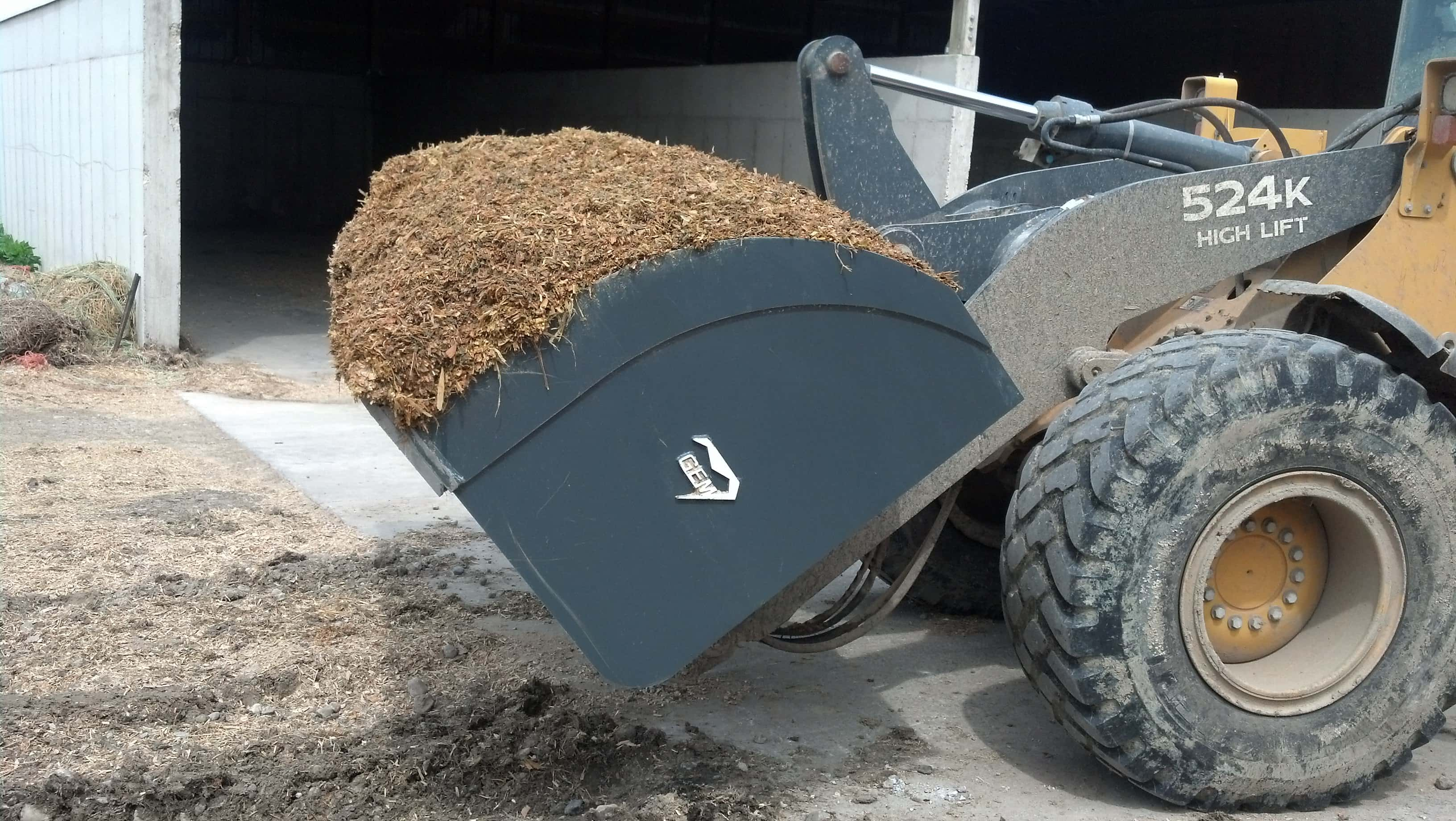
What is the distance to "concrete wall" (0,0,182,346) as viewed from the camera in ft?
32.5

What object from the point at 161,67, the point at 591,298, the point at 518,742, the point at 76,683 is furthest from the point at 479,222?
the point at 161,67

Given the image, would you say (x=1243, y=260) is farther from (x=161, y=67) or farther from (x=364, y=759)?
(x=161, y=67)

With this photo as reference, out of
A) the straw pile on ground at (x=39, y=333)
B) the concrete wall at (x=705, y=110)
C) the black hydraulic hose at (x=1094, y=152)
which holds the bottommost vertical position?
the straw pile on ground at (x=39, y=333)

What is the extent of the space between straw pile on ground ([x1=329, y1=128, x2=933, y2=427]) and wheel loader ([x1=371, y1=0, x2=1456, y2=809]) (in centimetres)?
6

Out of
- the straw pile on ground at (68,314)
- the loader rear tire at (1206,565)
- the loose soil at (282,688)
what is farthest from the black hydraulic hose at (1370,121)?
the straw pile on ground at (68,314)

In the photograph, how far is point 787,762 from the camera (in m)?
3.73

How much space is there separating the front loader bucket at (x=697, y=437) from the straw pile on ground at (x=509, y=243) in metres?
0.05

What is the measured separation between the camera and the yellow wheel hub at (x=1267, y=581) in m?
3.63

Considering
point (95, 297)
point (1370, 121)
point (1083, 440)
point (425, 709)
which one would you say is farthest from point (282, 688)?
point (95, 297)

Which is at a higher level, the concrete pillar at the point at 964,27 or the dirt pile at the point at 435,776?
Result: the concrete pillar at the point at 964,27

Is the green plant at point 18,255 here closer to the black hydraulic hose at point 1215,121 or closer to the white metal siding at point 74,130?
the white metal siding at point 74,130

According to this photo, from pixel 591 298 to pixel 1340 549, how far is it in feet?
7.28

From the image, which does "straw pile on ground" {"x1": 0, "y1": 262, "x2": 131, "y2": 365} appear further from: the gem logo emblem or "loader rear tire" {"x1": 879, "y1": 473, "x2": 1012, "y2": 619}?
the gem logo emblem

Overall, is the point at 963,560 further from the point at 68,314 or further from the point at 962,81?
the point at 68,314
